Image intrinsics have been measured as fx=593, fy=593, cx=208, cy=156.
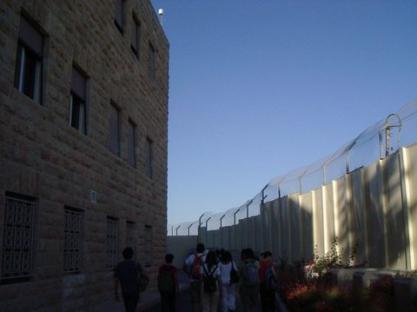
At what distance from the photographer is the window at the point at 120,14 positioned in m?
16.4

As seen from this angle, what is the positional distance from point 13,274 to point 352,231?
29.5 feet

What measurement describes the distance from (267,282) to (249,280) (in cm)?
52

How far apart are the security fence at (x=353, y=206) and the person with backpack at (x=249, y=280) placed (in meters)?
2.81

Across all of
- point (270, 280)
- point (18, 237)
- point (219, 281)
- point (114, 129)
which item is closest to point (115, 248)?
point (114, 129)

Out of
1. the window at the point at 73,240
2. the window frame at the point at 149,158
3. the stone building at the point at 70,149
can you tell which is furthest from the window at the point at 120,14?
the window at the point at 73,240

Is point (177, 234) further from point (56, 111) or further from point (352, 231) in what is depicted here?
point (56, 111)

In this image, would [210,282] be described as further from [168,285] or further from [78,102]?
[78,102]

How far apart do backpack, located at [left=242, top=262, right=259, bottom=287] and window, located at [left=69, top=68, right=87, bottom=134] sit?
15.1 ft

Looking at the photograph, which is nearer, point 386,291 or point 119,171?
point 386,291

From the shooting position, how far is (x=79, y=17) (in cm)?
1262

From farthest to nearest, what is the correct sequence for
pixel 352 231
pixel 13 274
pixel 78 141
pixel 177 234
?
pixel 177 234 → pixel 352 231 → pixel 78 141 → pixel 13 274

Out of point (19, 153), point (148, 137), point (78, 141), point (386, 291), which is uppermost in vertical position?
point (148, 137)

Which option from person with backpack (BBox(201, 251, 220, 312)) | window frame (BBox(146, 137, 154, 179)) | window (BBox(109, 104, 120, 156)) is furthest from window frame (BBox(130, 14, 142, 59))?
person with backpack (BBox(201, 251, 220, 312))

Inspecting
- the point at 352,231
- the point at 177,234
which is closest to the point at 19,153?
the point at 352,231
